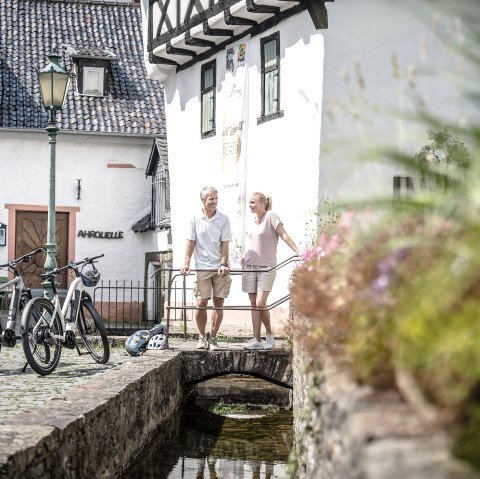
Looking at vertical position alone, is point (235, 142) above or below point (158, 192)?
above

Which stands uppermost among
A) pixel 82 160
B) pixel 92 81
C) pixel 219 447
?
pixel 92 81

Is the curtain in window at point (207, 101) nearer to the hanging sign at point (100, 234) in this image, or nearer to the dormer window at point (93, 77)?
the hanging sign at point (100, 234)

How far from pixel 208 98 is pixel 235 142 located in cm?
178

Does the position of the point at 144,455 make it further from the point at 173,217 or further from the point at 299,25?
the point at 173,217

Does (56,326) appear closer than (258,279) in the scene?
Yes

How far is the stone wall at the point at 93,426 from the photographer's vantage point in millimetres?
5340

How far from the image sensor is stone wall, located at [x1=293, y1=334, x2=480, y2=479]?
273cm

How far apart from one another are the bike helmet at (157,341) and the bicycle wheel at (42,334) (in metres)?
1.90

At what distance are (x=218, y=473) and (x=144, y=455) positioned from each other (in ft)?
1.94

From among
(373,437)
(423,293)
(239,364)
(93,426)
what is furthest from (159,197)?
(373,437)

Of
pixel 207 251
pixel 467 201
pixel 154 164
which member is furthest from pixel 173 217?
pixel 467 201

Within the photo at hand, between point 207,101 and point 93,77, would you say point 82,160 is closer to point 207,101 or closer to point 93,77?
point 93,77

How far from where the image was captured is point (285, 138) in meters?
17.0

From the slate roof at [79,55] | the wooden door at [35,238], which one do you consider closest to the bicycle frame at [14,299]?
the wooden door at [35,238]
